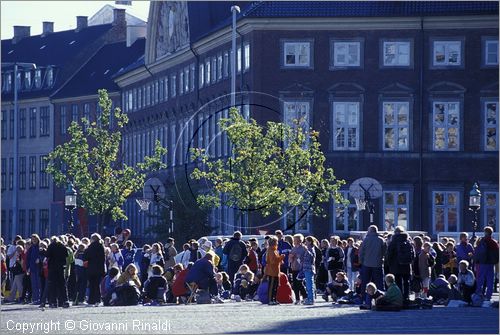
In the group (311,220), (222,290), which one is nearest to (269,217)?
(311,220)

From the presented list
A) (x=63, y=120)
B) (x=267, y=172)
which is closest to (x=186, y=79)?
(x=267, y=172)

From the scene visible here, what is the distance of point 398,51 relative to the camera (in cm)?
7581

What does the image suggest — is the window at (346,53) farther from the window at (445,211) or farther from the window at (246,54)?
the window at (445,211)

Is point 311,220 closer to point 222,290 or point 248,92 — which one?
point 248,92

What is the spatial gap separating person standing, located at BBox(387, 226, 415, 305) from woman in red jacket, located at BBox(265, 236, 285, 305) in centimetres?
353

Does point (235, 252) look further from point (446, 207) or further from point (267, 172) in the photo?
point (446, 207)

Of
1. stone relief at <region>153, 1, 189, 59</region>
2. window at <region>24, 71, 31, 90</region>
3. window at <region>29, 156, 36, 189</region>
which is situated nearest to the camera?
stone relief at <region>153, 1, 189, 59</region>

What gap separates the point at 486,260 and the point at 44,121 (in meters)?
85.1

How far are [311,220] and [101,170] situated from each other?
12.3m

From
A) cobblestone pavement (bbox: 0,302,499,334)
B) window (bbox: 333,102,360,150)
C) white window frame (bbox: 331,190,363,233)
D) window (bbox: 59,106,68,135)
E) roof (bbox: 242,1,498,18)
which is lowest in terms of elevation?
cobblestone pavement (bbox: 0,302,499,334)

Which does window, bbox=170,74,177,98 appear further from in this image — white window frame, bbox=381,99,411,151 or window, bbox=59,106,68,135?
window, bbox=59,106,68,135

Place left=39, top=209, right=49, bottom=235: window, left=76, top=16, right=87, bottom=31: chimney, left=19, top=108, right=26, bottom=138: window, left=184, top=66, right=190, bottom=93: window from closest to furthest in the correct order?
left=184, top=66, right=190, bottom=93: window < left=39, top=209, right=49, bottom=235: window < left=19, top=108, right=26, bottom=138: window < left=76, top=16, right=87, bottom=31: chimney

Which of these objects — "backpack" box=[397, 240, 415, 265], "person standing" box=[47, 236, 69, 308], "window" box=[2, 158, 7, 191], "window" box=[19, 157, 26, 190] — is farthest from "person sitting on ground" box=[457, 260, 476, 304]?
"window" box=[2, 158, 7, 191]

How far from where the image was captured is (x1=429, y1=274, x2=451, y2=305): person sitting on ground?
41.0 m
